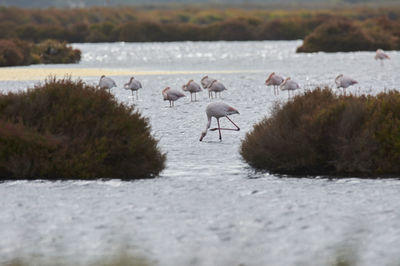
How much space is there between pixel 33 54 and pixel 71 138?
48.5m

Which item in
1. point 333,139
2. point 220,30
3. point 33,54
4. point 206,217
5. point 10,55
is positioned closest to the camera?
point 206,217

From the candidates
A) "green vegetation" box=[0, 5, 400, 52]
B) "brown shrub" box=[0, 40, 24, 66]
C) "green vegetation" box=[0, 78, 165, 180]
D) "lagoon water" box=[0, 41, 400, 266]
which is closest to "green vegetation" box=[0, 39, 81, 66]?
"brown shrub" box=[0, 40, 24, 66]

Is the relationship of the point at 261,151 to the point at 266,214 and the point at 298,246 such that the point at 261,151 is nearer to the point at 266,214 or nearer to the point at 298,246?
the point at 266,214

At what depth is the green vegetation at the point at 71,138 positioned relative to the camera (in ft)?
43.8

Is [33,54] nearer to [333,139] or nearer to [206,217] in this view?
[333,139]

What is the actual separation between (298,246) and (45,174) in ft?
17.8

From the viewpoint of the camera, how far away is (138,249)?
30.0 ft

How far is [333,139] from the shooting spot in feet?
45.1

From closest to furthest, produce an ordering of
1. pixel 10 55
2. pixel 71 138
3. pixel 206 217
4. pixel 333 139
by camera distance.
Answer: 1. pixel 206 217
2. pixel 71 138
3. pixel 333 139
4. pixel 10 55

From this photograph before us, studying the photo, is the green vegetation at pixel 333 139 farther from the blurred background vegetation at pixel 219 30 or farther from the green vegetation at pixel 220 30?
the green vegetation at pixel 220 30

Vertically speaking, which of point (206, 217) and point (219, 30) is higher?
point (206, 217)

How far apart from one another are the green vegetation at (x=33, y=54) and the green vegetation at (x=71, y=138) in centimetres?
4091

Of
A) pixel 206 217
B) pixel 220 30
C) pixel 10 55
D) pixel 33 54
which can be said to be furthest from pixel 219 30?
pixel 206 217

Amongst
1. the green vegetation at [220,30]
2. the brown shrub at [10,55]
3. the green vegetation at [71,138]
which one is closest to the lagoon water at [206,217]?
the green vegetation at [71,138]
